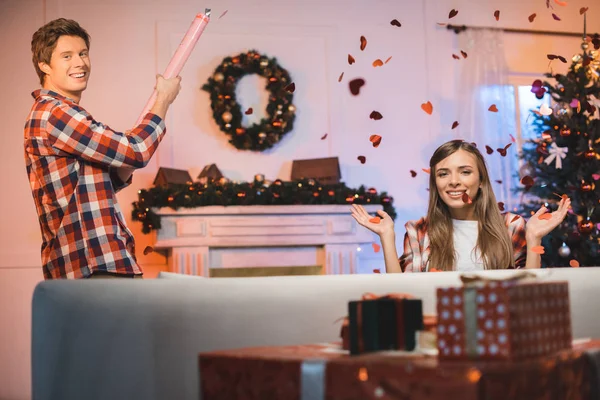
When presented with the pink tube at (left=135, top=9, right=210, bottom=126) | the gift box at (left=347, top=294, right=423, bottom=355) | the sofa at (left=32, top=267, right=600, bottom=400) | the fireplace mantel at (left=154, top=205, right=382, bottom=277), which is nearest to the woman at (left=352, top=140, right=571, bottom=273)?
the pink tube at (left=135, top=9, right=210, bottom=126)

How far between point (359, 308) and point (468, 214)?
203 centimetres

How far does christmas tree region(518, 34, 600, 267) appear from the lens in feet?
16.2

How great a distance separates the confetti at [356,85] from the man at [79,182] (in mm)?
3481

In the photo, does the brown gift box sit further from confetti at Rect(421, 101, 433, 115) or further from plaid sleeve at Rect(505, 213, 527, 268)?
confetti at Rect(421, 101, 433, 115)

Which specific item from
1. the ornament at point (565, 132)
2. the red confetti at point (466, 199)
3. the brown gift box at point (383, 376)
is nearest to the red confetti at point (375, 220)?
the red confetti at point (466, 199)

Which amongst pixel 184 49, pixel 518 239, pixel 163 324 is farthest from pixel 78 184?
pixel 518 239

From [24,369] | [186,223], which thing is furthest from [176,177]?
[24,369]

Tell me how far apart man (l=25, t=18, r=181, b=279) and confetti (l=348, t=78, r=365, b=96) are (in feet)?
11.4

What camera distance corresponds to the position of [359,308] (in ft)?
3.85

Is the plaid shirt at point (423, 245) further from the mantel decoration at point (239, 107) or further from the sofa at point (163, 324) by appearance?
the mantel decoration at point (239, 107)

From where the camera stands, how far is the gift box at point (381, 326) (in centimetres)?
116

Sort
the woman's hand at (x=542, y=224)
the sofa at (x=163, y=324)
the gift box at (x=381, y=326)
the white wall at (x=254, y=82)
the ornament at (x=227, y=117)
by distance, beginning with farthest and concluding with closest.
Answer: the ornament at (x=227, y=117), the white wall at (x=254, y=82), the woman's hand at (x=542, y=224), the sofa at (x=163, y=324), the gift box at (x=381, y=326)

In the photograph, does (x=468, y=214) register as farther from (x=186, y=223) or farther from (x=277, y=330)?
(x=186, y=223)

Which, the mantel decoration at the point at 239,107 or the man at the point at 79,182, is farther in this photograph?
the mantel decoration at the point at 239,107
